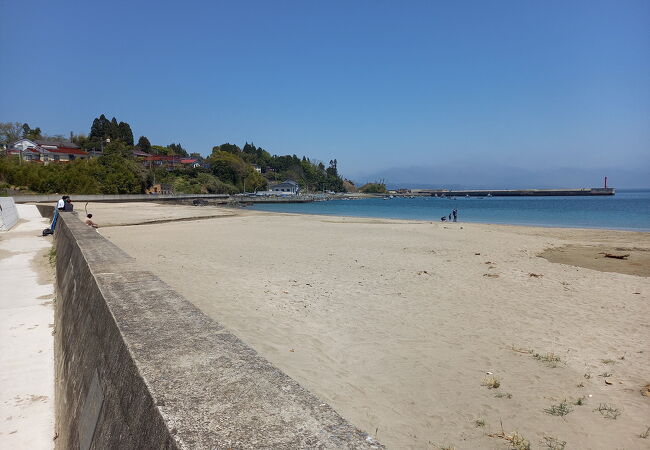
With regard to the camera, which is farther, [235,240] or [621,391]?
[235,240]

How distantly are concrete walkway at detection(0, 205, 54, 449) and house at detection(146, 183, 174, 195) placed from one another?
3238 inches

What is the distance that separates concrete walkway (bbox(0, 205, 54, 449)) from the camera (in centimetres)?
392

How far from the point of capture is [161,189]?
310 feet

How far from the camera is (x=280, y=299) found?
8414mm

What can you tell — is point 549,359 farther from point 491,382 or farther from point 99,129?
point 99,129

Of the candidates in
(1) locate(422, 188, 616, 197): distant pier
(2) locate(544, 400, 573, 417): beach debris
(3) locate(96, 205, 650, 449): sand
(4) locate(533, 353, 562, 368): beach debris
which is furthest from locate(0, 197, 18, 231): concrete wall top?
(1) locate(422, 188, 616, 197): distant pier

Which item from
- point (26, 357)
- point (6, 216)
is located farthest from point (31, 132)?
point (26, 357)

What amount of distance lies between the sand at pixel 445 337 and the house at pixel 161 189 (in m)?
80.9

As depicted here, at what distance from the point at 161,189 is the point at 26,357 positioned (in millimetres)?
95455

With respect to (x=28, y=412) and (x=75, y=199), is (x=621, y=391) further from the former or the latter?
(x=75, y=199)

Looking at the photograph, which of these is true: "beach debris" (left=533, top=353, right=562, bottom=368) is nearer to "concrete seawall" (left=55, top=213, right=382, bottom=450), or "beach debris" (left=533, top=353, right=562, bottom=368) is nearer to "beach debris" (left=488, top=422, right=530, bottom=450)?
"beach debris" (left=488, top=422, right=530, bottom=450)

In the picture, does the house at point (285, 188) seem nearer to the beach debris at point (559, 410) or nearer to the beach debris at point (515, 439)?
the beach debris at point (559, 410)

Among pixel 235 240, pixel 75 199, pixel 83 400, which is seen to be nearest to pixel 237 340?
pixel 83 400

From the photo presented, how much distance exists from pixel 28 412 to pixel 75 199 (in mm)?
61287
